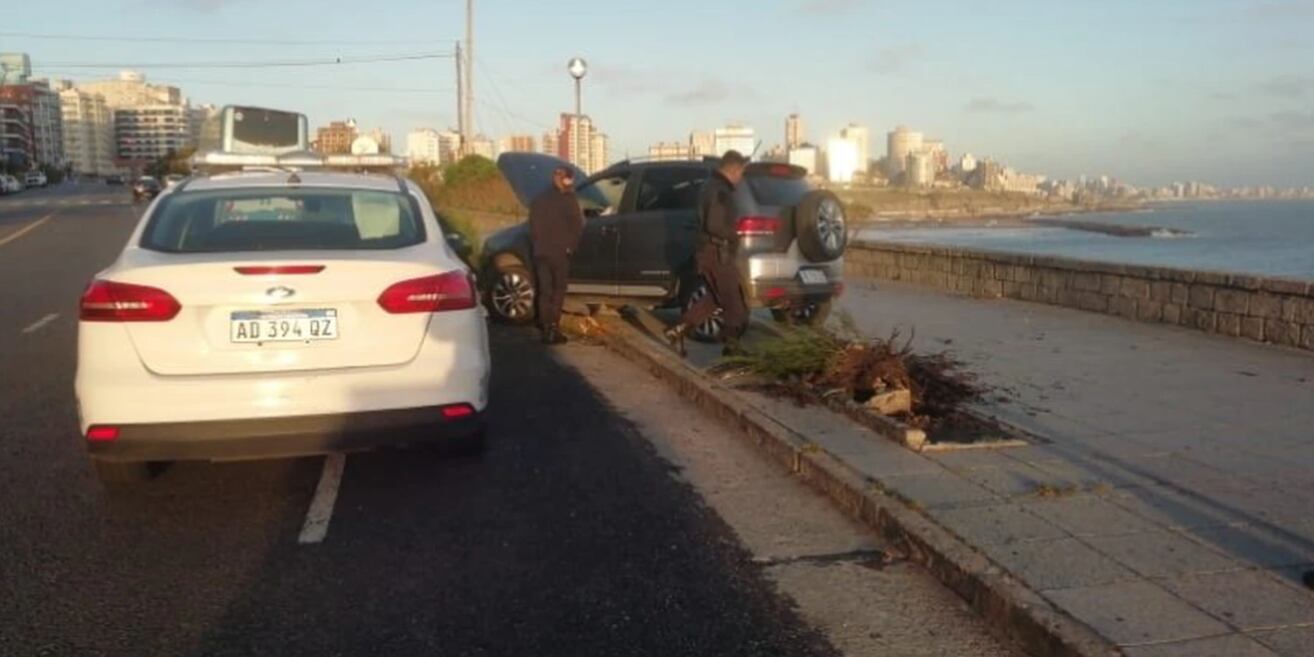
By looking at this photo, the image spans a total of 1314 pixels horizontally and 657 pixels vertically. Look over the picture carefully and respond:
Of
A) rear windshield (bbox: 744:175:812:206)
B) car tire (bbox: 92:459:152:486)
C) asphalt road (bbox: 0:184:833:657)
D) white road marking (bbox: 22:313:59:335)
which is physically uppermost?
rear windshield (bbox: 744:175:812:206)

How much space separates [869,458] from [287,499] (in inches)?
120

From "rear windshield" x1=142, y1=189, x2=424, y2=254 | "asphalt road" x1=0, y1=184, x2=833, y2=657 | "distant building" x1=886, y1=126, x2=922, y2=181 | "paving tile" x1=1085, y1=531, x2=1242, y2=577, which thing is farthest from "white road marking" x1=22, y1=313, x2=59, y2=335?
"distant building" x1=886, y1=126, x2=922, y2=181

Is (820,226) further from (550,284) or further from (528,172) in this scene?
(528,172)

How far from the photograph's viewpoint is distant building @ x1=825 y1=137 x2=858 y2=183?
24375 millimetres

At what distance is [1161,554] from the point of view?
15.3ft

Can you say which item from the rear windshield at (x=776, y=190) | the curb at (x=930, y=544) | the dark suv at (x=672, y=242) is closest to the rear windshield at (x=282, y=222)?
the curb at (x=930, y=544)

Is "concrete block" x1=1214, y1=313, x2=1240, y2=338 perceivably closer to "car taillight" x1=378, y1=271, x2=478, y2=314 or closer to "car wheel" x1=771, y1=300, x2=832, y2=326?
"car wheel" x1=771, y1=300, x2=832, y2=326

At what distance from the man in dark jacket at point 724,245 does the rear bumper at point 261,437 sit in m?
4.13

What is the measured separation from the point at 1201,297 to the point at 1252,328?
78cm

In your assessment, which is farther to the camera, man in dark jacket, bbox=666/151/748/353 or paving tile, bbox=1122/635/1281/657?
man in dark jacket, bbox=666/151/748/353

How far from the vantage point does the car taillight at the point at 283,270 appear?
5.38 metres

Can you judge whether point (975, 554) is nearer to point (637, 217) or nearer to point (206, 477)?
point (206, 477)

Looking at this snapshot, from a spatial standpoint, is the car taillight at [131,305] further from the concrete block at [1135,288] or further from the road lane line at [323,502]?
the concrete block at [1135,288]

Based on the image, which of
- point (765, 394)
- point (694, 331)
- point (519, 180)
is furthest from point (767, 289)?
point (519, 180)
